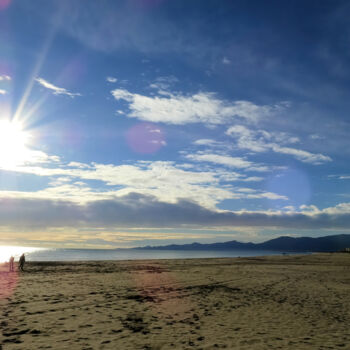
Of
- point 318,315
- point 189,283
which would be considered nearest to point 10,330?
point 318,315

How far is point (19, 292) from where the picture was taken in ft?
58.2

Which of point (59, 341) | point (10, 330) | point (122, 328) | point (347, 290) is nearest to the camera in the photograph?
point (59, 341)

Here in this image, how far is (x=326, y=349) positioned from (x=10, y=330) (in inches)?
415

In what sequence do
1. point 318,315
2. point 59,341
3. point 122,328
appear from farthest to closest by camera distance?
point 318,315, point 122,328, point 59,341

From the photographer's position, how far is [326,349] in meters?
9.59

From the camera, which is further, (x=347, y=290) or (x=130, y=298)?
(x=347, y=290)

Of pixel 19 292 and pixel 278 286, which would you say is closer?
pixel 19 292

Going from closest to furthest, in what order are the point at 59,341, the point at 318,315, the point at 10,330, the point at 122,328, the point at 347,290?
the point at 59,341 < the point at 10,330 < the point at 122,328 < the point at 318,315 < the point at 347,290

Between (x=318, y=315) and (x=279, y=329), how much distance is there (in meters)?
3.99

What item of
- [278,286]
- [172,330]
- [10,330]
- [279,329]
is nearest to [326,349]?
[279,329]

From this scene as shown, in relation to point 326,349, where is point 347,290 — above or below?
below

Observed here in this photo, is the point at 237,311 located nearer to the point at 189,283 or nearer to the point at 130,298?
the point at 130,298

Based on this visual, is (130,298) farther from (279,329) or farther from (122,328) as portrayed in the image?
(279,329)

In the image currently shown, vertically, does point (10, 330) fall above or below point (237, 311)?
above
